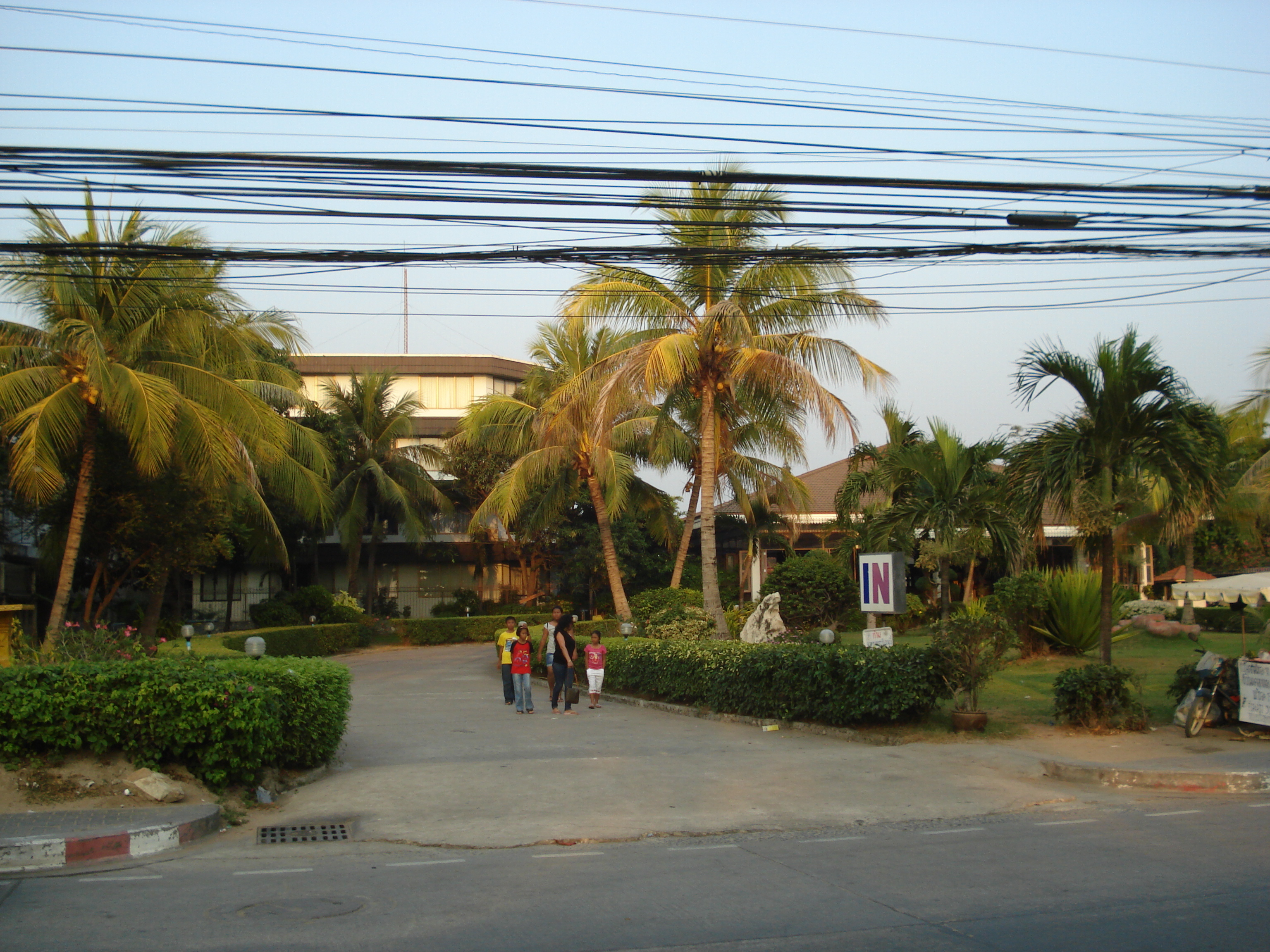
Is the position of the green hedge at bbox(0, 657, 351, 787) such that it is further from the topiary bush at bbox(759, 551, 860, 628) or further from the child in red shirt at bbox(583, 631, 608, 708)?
the topiary bush at bbox(759, 551, 860, 628)

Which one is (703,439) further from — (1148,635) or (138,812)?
(138,812)

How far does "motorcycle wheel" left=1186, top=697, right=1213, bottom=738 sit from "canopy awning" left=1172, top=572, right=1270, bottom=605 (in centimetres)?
416

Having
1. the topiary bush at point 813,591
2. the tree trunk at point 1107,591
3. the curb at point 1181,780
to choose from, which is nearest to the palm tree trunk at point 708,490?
the tree trunk at point 1107,591

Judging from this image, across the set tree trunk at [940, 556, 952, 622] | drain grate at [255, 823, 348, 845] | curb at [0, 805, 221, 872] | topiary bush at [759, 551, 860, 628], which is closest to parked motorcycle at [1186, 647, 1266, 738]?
tree trunk at [940, 556, 952, 622]

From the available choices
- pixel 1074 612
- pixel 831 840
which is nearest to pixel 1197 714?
pixel 831 840

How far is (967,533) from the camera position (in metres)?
18.4

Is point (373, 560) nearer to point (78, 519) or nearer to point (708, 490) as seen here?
point (78, 519)

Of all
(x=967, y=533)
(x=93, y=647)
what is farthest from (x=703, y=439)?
(x=93, y=647)

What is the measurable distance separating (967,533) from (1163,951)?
44.0ft

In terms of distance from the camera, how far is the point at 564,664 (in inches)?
695

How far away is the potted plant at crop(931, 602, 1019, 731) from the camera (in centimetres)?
1315

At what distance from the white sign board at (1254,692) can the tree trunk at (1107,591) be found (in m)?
1.53

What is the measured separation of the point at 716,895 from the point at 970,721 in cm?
746

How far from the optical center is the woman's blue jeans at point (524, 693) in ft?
56.5
